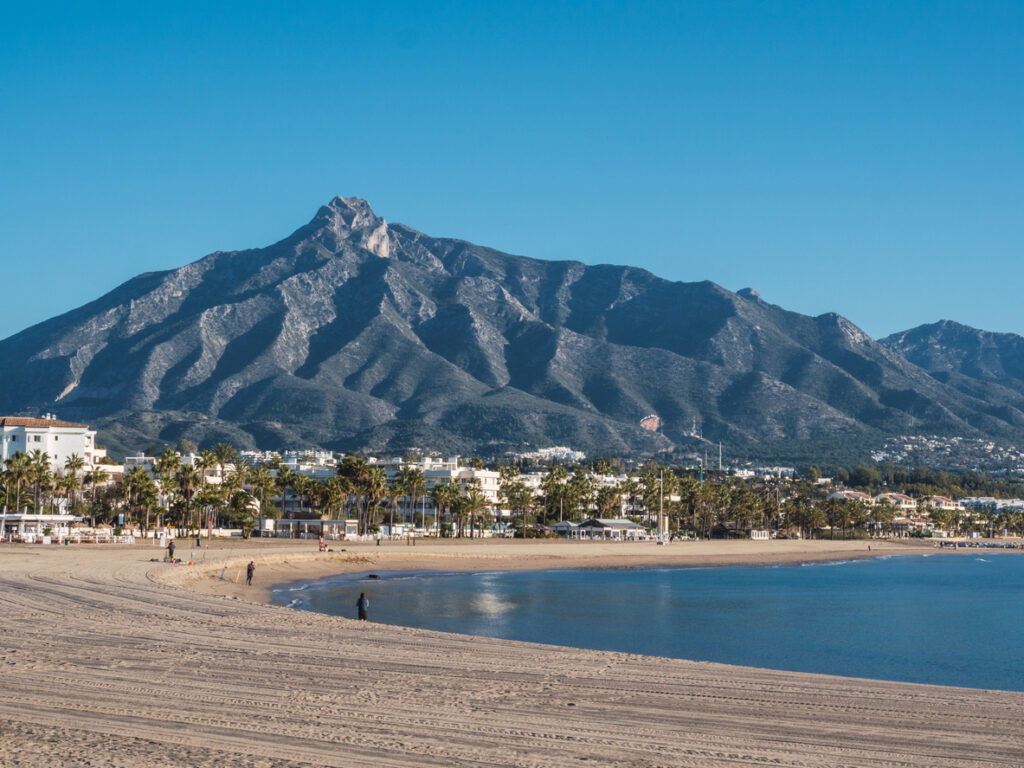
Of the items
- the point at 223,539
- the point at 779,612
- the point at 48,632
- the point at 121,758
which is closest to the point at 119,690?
the point at 121,758

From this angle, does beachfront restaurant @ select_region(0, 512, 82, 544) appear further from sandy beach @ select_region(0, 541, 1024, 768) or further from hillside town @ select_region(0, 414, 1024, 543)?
sandy beach @ select_region(0, 541, 1024, 768)

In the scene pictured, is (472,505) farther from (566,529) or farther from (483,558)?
(483,558)

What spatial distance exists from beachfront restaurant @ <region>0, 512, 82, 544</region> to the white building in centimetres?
3474

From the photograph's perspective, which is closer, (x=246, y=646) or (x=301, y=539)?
(x=246, y=646)

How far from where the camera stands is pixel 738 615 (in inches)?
1849

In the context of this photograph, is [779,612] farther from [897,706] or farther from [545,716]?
[545,716]

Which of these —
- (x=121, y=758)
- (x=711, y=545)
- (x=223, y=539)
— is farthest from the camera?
(x=711, y=545)

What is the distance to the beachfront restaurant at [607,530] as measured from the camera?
12038cm

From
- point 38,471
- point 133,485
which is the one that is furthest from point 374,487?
point 38,471

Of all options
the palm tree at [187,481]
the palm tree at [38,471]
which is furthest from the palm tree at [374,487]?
the palm tree at [38,471]

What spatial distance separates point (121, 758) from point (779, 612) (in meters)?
40.7

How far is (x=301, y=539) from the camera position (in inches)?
3637

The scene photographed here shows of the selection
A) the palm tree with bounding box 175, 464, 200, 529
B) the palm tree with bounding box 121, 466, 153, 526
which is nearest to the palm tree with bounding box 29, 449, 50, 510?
the palm tree with bounding box 121, 466, 153, 526

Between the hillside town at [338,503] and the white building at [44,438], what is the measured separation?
0.12m
